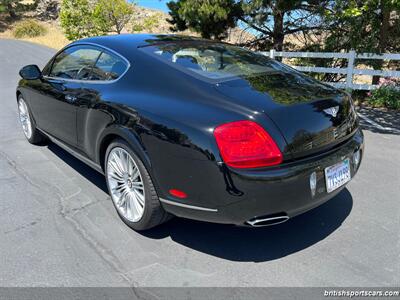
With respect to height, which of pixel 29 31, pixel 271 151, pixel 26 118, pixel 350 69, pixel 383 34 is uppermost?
pixel 29 31

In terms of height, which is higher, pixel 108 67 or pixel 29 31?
pixel 29 31

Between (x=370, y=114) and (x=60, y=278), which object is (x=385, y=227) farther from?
(x=370, y=114)

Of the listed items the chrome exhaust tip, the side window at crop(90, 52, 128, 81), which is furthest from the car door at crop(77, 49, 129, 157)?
the chrome exhaust tip

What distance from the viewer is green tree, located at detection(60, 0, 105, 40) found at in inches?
782

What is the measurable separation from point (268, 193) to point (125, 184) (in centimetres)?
132

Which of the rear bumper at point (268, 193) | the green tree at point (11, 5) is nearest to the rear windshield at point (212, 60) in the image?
the rear bumper at point (268, 193)

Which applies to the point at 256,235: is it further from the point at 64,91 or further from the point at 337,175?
the point at 64,91

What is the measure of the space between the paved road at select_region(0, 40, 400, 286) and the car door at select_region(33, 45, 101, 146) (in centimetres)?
64

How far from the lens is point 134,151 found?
291 centimetres

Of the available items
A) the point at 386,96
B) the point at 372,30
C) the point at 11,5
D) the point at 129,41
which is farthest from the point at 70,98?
the point at 11,5

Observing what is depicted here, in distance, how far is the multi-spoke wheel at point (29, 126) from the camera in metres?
5.11

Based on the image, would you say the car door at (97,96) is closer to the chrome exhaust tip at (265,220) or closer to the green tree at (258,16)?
the chrome exhaust tip at (265,220)

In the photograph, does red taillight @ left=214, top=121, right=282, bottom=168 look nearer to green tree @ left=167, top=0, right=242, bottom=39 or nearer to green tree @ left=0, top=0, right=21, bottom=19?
green tree @ left=167, top=0, right=242, bottom=39

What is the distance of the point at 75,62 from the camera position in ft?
13.4
